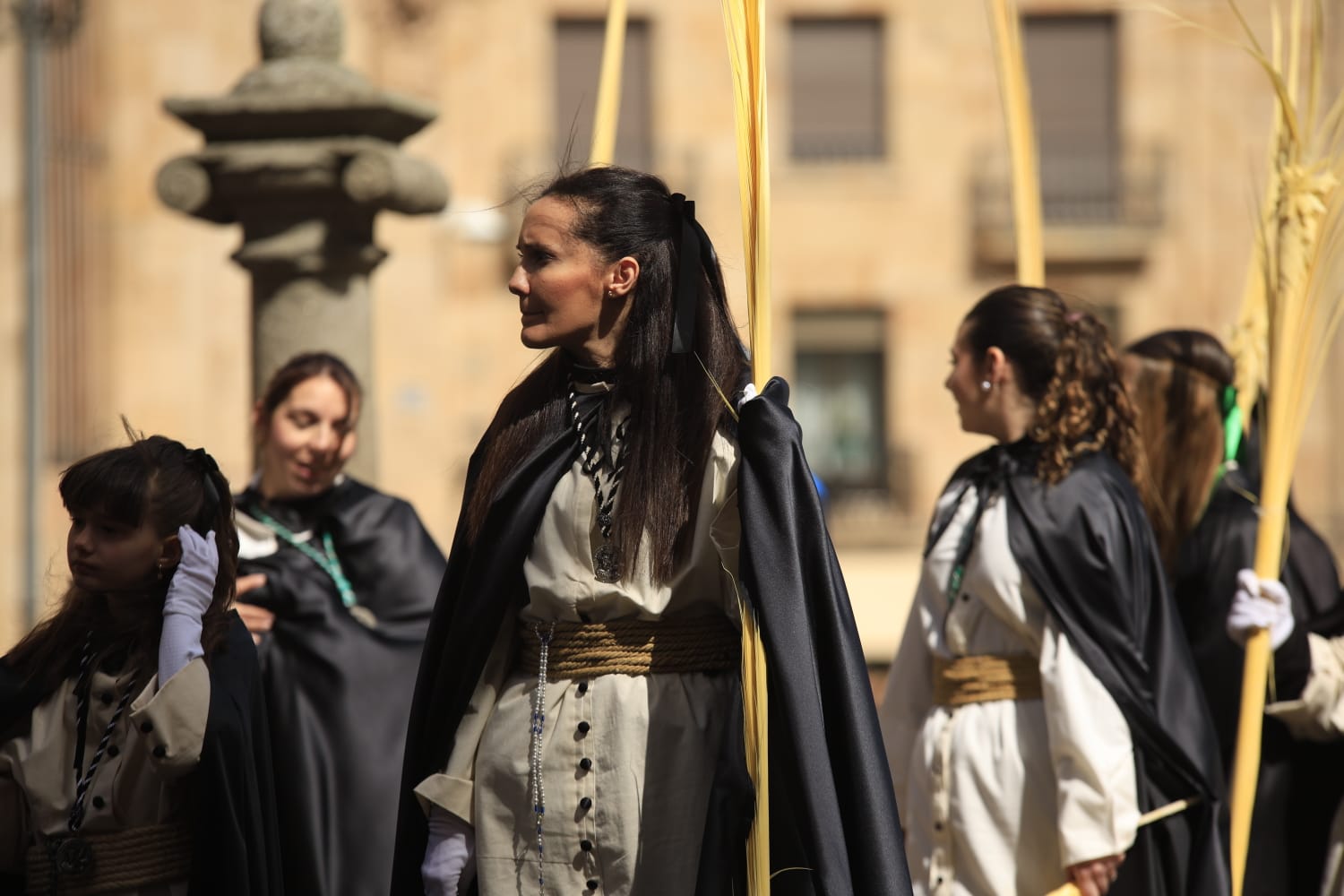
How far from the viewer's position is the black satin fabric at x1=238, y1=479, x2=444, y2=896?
4.64 meters

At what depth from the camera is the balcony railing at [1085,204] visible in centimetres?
2252

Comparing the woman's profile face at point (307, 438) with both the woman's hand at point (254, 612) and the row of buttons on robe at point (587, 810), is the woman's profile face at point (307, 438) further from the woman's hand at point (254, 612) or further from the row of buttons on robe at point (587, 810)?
the row of buttons on robe at point (587, 810)

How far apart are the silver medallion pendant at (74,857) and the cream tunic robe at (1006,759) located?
1.88 meters

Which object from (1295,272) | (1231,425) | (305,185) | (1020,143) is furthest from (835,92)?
(1295,272)

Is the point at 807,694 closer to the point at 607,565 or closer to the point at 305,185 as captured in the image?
the point at 607,565

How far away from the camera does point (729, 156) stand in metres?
22.5

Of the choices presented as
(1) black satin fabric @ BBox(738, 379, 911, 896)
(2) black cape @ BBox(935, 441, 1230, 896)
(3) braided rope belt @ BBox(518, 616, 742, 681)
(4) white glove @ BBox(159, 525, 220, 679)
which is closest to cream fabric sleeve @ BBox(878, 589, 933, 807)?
(2) black cape @ BBox(935, 441, 1230, 896)

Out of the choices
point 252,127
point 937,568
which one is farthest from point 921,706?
point 252,127

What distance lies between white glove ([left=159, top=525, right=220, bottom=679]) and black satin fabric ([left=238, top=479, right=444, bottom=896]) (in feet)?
4.33

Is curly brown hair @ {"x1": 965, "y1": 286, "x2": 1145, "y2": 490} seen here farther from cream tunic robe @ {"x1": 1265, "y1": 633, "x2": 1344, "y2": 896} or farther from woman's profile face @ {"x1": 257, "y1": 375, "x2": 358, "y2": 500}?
woman's profile face @ {"x1": 257, "y1": 375, "x2": 358, "y2": 500}

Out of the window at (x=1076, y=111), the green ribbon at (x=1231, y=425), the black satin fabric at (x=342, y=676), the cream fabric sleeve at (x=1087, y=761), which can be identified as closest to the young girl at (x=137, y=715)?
the black satin fabric at (x=342, y=676)

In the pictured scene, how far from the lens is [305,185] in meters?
5.61

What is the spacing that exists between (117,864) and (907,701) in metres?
1.93

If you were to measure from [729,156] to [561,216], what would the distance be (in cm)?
1957
